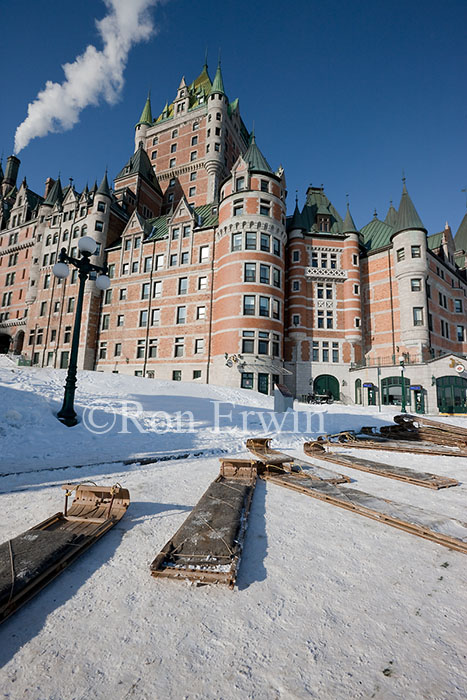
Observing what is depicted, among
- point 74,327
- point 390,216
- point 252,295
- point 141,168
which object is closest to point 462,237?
point 390,216

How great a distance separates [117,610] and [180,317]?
106ft

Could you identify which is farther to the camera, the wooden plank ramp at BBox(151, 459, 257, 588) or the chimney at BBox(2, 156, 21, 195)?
the chimney at BBox(2, 156, 21, 195)

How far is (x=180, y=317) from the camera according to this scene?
33.9 m

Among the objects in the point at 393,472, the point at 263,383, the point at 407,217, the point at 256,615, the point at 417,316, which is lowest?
the point at 256,615

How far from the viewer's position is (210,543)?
335cm

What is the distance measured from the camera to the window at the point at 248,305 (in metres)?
29.7

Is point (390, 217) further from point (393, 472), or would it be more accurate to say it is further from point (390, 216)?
point (393, 472)

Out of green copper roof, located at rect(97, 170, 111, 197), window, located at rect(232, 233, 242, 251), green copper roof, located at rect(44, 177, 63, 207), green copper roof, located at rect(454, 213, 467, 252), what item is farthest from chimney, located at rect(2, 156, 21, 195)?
green copper roof, located at rect(454, 213, 467, 252)

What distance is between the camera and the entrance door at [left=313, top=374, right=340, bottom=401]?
106ft

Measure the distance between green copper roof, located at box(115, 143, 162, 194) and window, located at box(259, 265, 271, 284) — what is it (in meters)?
26.2

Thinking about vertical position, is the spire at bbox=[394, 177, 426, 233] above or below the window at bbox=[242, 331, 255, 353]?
above

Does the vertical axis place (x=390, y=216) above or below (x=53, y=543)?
above

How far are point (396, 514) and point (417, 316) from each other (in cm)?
3221

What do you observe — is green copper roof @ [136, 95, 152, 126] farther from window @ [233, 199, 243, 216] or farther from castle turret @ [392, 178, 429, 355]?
castle turret @ [392, 178, 429, 355]
